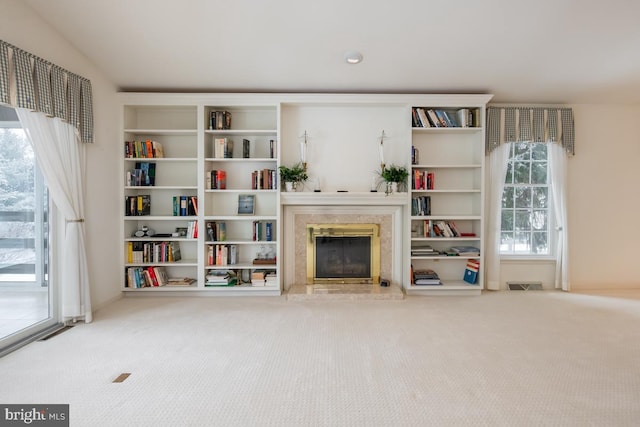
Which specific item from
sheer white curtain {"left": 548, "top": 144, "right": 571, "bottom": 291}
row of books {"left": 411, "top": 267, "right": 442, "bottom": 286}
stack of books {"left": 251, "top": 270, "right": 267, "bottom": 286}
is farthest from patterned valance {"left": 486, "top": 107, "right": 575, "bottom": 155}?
stack of books {"left": 251, "top": 270, "right": 267, "bottom": 286}

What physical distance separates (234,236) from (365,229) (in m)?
1.77

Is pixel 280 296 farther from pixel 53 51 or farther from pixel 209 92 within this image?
pixel 53 51

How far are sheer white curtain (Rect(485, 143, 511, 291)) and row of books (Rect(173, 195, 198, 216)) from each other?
3.89 m

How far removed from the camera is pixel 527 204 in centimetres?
471

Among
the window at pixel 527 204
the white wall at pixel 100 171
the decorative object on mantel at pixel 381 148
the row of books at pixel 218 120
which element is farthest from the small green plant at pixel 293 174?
the window at pixel 527 204

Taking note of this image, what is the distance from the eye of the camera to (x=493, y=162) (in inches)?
176

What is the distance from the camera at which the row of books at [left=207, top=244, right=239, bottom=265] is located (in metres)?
4.22

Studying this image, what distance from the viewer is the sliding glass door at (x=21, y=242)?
271cm

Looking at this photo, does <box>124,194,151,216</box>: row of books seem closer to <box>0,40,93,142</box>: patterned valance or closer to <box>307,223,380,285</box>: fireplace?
<box>0,40,93,142</box>: patterned valance

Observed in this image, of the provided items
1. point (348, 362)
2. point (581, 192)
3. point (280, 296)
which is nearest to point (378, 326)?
point (348, 362)

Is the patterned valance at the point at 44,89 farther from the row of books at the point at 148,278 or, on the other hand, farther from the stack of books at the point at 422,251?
the stack of books at the point at 422,251

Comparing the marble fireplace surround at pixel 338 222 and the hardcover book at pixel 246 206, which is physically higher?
the hardcover book at pixel 246 206

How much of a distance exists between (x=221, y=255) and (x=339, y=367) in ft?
7.80

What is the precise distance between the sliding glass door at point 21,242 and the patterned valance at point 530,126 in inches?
199
